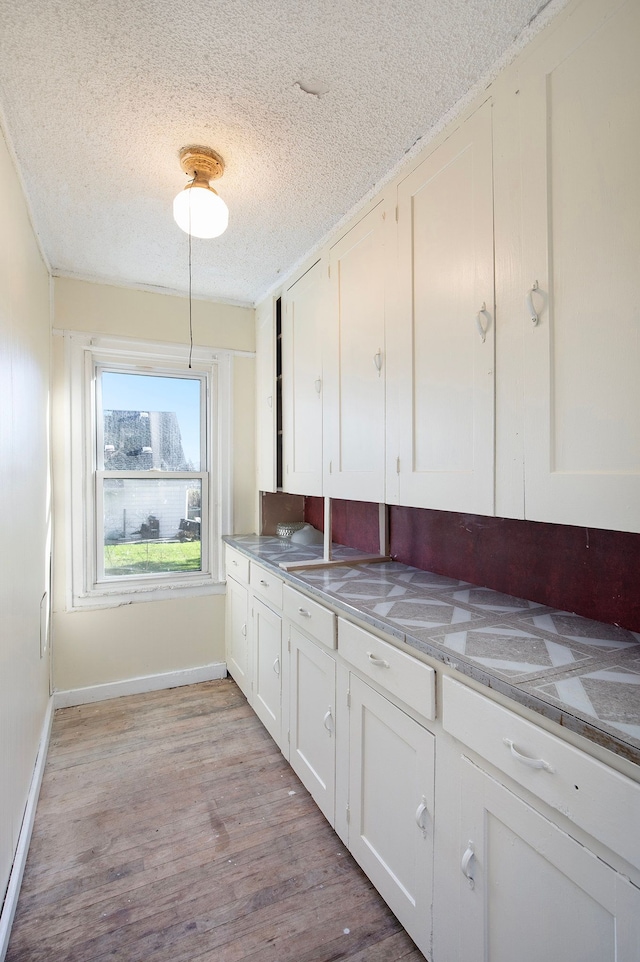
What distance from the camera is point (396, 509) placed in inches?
87.7

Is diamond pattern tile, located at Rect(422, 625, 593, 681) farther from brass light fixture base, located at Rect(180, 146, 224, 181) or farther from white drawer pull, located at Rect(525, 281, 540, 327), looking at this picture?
brass light fixture base, located at Rect(180, 146, 224, 181)

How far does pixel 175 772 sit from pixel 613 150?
264 centimetres

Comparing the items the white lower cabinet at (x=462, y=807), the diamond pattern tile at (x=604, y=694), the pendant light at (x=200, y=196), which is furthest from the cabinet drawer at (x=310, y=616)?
the pendant light at (x=200, y=196)

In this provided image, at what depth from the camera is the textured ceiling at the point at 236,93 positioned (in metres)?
1.15

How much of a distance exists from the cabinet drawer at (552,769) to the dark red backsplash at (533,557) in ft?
1.73

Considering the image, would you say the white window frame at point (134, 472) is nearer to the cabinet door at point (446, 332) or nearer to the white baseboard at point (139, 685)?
the white baseboard at point (139, 685)

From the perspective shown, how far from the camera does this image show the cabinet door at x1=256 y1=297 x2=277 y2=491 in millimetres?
2822

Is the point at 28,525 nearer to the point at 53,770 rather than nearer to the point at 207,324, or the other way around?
the point at 53,770

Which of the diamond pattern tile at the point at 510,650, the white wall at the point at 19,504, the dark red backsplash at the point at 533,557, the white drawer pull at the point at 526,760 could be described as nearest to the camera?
the white drawer pull at the point at 526,760

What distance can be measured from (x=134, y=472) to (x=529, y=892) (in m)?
2.67

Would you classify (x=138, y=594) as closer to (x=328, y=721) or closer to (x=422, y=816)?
(x=328, y=721)

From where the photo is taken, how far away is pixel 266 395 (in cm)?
296

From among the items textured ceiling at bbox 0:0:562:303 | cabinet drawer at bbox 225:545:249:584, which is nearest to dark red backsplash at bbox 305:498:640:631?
cabinet drawer at bbox 225:545:249:584

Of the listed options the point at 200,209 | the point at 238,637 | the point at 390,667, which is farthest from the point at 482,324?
the point at 238,637
